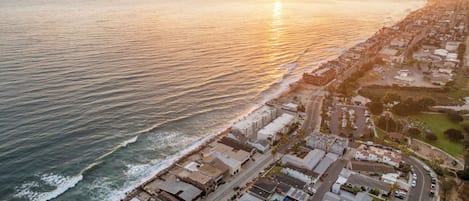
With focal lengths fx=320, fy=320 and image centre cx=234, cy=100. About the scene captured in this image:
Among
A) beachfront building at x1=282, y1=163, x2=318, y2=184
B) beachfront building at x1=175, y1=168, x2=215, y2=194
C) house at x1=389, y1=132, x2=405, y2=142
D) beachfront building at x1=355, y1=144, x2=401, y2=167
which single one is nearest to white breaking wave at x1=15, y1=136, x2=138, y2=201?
beachfront building at x1=175, y1=168, x2=215, y2=194

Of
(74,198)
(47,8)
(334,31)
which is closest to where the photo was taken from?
(74,198)

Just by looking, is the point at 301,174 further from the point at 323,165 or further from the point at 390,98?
the point at 390,98

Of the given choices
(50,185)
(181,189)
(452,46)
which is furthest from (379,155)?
(452,46)

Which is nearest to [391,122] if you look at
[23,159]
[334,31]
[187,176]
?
[187,176]

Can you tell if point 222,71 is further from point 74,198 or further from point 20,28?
point 20,28

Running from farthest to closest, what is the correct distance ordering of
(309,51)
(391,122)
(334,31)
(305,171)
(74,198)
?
(334,31) → (309,51) → (391,122) → (305,171) → (74,198)
